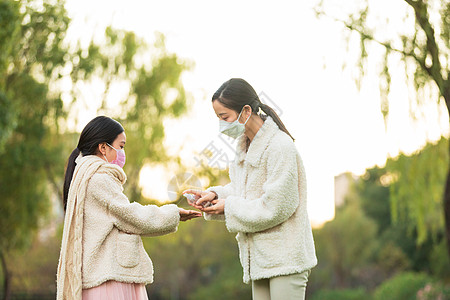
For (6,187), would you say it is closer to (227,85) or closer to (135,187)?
Result: (135,187)

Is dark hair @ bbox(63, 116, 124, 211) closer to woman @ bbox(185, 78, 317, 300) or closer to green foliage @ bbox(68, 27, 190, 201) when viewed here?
woman @ bbox(185, 78, 317, 300)

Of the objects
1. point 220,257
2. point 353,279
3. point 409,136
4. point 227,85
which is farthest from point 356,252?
point 227,85

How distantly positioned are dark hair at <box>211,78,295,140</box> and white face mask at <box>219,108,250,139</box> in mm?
58

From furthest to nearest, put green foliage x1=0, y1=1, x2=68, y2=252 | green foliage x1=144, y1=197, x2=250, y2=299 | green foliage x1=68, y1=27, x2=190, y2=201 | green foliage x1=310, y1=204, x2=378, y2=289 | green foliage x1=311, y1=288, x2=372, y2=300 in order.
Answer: green foliage x1=310, y1=204, x2=378, y2=289, green foliage x1=144, y1=197, x2=250, y2=299, green foliage x1=311, y1=288, x2=372, y2=300, green foliage x1=68, y1=27, x2=190, y2=201, green foliage x1=0, y1=1, x2=68, y2=252

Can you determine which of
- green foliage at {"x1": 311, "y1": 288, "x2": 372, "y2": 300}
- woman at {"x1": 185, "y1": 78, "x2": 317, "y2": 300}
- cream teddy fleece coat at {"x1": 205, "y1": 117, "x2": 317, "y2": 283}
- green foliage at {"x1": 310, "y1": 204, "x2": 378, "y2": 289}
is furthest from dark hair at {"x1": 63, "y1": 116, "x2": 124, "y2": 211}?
green foliage at {"x1": 310, "y1": 204, "x2": 378, "y2": 289}

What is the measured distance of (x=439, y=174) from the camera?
31.8 feet

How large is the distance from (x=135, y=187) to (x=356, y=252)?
1201cm

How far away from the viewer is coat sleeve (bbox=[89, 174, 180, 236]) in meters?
3.41

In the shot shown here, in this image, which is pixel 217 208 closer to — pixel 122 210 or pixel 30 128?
pixel 122 210

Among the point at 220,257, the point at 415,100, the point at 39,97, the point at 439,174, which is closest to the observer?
the point at 415,100

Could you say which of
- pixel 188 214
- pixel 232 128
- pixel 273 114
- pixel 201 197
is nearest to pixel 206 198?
pixel 201 197

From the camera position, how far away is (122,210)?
3402 millimetres

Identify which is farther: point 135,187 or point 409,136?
point 135,187

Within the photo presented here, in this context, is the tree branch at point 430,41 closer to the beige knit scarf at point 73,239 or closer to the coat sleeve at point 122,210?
the coat sleeve at point 122,210
